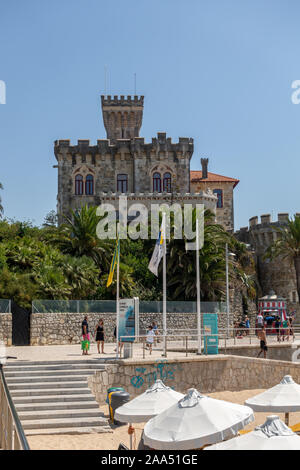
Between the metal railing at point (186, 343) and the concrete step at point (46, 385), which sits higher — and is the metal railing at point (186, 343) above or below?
above

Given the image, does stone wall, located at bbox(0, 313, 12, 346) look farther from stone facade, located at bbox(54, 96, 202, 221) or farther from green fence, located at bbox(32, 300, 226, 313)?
stone facade, located at bbox(54, 96, 202, 221)

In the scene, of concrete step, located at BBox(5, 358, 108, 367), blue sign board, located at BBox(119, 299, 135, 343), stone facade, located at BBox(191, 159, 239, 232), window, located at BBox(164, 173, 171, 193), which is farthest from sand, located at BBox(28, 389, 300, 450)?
stone facade, located at BBox(191, 159, 239, 232)

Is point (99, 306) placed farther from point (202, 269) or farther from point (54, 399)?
point (54, 399)

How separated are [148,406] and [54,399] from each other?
15.5ft

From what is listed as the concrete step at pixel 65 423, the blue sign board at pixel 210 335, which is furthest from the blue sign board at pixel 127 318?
the concrete step at pixel 65 423

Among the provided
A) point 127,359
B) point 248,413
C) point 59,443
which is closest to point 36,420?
point 59,443

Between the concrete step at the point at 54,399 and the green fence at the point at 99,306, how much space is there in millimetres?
10357

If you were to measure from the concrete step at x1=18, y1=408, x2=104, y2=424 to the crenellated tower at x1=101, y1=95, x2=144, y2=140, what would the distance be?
49.0 metres

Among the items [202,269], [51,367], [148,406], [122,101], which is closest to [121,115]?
[122,101]

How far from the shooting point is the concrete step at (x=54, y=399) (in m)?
15.8

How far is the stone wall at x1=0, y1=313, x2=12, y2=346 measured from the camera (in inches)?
981

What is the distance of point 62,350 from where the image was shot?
23.2 m

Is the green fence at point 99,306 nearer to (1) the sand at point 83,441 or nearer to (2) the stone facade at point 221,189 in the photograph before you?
(1) the sand at point 83,441

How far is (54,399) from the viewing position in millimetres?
16172
